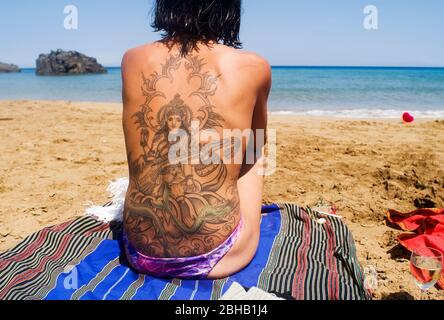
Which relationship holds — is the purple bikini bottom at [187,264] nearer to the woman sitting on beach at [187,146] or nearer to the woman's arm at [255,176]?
the woman sitting on beach at [187,146]

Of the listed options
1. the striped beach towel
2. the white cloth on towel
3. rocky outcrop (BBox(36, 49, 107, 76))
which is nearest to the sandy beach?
the striped beach towel

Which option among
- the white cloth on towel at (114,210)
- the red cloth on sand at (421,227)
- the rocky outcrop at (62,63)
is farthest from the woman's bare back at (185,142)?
the rocky outcrop at (62,63)

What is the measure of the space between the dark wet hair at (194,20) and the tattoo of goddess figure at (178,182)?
0.61 ft

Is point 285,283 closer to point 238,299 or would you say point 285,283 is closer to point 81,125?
point 238,299

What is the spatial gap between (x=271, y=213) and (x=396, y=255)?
0.94m

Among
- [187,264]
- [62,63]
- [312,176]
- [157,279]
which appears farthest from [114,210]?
[62,63]

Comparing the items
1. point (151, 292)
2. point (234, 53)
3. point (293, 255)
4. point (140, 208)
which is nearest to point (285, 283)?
point (293, 255)

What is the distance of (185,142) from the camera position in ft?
5.95

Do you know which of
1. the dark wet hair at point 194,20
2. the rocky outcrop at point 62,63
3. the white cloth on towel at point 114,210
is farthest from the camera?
Result: the rocky outcrop at point 62,63

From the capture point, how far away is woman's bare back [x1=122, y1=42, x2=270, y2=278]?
71.2 inches

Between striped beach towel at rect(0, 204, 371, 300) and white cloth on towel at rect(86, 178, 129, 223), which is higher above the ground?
white cloth on towel at rect(86, 178, 129, 223)

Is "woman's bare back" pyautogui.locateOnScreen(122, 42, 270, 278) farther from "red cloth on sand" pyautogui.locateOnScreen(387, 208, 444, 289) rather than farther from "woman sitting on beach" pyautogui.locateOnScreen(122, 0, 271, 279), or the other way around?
"red cloth on sand" pyautogui.locateOnScreen(387, 208, 444, 289)

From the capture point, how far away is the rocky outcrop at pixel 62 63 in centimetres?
3972

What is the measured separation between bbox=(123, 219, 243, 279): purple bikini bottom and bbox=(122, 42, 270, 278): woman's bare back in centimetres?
3
